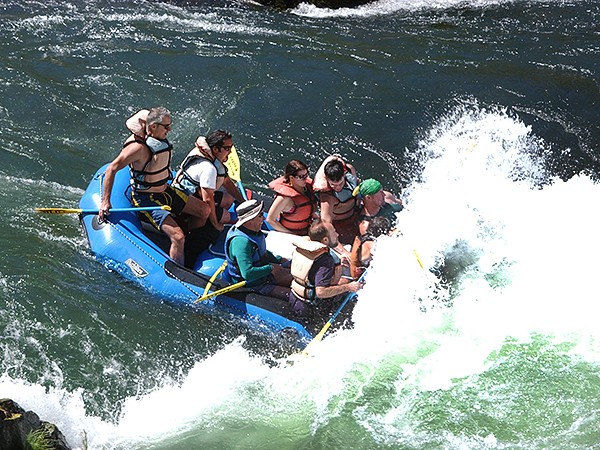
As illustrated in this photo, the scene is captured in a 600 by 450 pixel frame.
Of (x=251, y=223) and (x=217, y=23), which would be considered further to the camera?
(x=217, y=23)

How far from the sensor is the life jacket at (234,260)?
5.53m

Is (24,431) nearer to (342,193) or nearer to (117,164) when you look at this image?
(117,164)

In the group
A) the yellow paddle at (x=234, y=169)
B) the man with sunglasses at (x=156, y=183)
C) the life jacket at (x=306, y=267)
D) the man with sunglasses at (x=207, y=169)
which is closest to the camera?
the life jacket at (x=306, y=267)

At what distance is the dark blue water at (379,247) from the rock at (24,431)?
Answer: 0.87 feet

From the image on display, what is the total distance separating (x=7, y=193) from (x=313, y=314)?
4.03m

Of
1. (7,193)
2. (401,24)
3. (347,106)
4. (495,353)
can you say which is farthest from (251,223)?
(401,24)

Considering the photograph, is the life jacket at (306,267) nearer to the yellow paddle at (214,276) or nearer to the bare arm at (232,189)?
the yellow paddle at (214,276)

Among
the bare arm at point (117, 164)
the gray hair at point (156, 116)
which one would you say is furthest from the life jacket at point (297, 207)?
the bare arm at point (117, 164)

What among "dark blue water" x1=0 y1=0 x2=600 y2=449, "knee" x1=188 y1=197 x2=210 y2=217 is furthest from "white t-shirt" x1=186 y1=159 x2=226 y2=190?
"dark blue water" x1=0 y1=0 x2=600 y2=449

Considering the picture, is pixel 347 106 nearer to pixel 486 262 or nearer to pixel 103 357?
pixel 486 262

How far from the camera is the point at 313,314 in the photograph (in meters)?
5.60

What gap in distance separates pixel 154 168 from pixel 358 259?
2040 millimetres

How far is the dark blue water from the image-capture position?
5.05 metres

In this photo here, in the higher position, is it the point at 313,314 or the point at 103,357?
the point at 313,314
